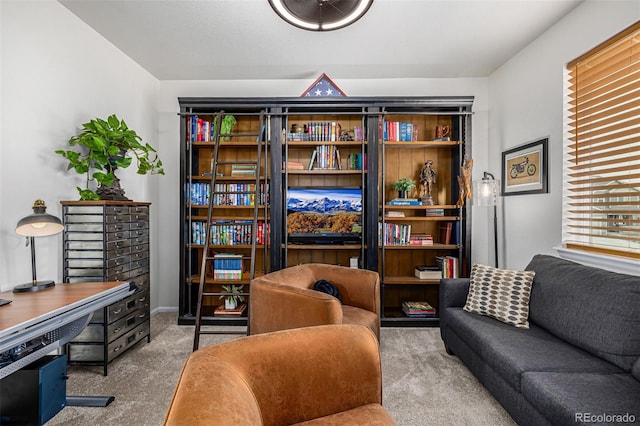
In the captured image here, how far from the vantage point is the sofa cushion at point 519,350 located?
1.63 m

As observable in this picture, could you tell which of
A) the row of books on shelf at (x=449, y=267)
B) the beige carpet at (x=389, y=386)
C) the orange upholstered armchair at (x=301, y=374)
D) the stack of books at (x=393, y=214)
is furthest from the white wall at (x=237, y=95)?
the orange upholstered armchair at (x=301, y=374)

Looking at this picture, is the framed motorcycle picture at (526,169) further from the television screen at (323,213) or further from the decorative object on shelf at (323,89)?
the decorative object on shelf at (323,89)

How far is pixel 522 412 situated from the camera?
1605 millimetres

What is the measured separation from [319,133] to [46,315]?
274 centimetres

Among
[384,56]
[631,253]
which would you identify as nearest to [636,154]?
[631,253]

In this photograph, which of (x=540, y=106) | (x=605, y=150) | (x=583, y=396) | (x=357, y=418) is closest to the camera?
(x=357, y=418)

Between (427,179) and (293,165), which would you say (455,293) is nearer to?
(427,179)

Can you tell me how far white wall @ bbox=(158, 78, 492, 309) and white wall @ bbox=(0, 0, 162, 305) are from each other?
83cm

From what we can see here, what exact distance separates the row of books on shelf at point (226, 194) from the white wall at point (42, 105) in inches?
41.2

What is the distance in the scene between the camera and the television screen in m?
3.49

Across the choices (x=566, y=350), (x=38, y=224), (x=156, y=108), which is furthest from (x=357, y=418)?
(x=156, y=108)

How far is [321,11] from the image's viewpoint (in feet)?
6.03

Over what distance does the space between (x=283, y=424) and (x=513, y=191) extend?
9.84 feet

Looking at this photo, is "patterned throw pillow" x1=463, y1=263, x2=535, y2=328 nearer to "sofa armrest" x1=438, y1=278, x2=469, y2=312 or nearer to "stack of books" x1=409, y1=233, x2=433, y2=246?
"sofa armrest" x1=438, y1=278, x2=469, y2=312
